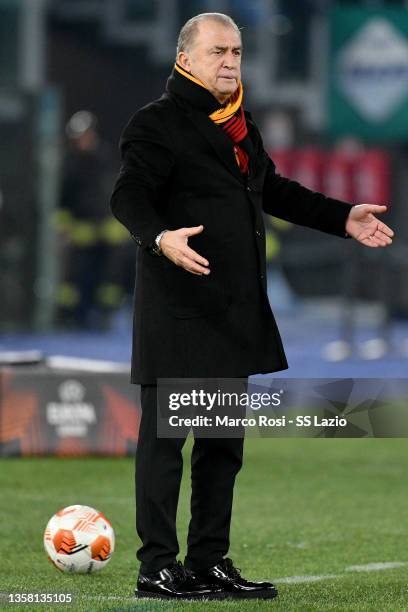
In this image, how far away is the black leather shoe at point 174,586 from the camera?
18.5ft

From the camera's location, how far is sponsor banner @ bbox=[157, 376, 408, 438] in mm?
5637

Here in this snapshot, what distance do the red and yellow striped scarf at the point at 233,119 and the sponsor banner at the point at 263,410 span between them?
0.74m

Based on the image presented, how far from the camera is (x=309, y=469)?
412 inches

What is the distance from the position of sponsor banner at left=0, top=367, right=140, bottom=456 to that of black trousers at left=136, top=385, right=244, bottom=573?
4555 millimetres

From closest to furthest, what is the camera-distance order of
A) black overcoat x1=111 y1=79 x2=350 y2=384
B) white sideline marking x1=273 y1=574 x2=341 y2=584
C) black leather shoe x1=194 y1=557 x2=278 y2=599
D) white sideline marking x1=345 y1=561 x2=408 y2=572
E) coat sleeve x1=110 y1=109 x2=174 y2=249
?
coat sleeve x1=110 y1=109 x2=174 y2=249 → black overcoat x1=111 y1=79 x2=350 y2=384 → black leather shoe x1=194 y1=557 x2=278 y2=599 → white sideline marking x1=273 y1=574 x2=341 y2=584 → white sideline marking x1=345 y1=561 x2=408 y2=572

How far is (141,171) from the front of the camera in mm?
5559

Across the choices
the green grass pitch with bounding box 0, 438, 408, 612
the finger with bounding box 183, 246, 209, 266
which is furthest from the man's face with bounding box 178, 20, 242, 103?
the green grass pitch with bounding box 0, 438, 408, 612

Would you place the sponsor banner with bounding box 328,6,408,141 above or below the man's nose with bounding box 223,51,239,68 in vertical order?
above

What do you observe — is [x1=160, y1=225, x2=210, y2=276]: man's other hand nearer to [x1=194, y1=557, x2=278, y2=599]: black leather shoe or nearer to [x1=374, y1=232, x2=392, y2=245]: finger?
[x1=374, y1=232, x2=392, y2=245]: finger

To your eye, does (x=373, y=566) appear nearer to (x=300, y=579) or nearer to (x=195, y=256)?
(x=300, y=579)

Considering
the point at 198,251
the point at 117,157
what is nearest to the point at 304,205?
the point at 198,251

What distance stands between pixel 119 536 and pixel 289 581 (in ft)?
4.82

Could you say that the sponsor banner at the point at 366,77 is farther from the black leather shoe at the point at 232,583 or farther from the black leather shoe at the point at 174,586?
the black leather shoe at the point at 174,586

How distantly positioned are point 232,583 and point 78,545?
1.00 meters
